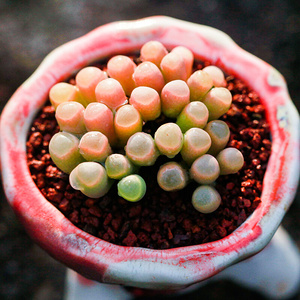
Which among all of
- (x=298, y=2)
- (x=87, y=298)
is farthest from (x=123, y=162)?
(x=298, y=2)

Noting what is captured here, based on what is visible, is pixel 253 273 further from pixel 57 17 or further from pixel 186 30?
pixel 57 17

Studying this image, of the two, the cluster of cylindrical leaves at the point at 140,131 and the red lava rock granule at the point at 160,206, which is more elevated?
the cluster of cylindrical leaves at the point at 140,131

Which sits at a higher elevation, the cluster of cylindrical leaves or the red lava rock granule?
the cluster of cylindrical leaves
